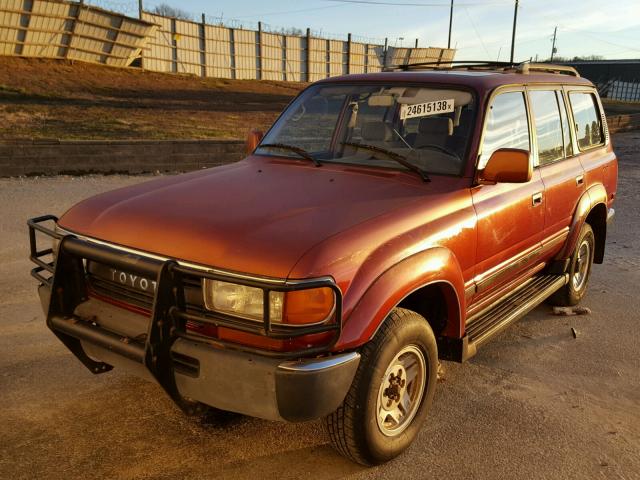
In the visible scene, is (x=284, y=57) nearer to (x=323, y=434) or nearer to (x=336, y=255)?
(x=323, y=434)

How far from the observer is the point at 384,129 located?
3793mm

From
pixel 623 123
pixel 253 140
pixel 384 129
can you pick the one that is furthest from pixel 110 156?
pixel 623 123

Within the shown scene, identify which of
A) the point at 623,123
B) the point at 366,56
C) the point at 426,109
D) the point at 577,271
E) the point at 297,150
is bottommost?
the point at 577,271

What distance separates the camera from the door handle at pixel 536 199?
402cm

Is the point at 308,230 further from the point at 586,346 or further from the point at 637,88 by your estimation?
the point at 637,88

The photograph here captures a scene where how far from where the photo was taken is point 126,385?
3701 millimetres

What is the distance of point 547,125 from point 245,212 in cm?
265

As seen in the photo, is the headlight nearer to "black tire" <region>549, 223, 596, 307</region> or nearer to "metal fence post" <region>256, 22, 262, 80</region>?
"black tire" <region>549, 223, 596, 307</region>

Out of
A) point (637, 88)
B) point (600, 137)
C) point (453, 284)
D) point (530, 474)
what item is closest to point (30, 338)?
point (453, 284)

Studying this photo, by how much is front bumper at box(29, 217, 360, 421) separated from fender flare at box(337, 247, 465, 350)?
11 cm

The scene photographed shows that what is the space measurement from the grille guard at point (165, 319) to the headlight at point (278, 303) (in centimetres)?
4

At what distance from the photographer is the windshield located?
11.8 feet

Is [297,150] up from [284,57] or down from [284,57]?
down

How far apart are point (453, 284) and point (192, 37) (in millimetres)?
25927
